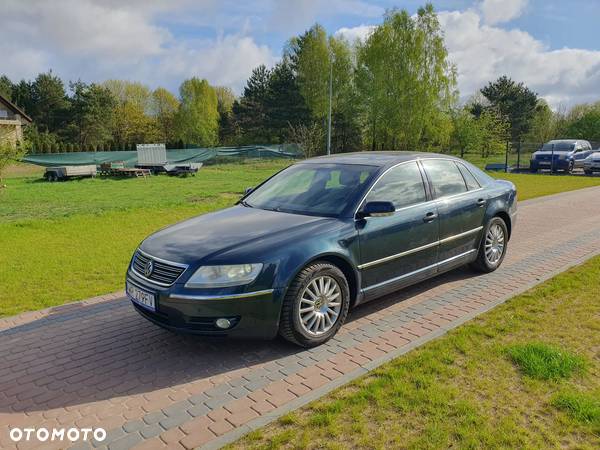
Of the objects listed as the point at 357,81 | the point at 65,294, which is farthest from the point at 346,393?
the point at 357,81

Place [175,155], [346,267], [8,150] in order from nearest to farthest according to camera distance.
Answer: [346,267], [8,150], [175,155]

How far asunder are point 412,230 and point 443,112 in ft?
120

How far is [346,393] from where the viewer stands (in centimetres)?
321

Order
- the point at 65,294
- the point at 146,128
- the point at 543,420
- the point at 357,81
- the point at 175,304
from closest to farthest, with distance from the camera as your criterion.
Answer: the point at 543,420, the point at 175,304, the point at 65,294, the point at 357,81, the point at 146,128

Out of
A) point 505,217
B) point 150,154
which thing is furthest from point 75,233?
point 150,154

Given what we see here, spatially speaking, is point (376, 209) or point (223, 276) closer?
point (223, 276)

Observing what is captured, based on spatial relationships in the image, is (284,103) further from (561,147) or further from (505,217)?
(505,217)

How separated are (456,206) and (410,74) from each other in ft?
119

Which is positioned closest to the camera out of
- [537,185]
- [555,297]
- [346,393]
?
[346,393]

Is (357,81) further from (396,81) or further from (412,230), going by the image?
(412,230)

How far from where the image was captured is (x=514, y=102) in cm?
5428

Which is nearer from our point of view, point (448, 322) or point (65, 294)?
point (448, 322)

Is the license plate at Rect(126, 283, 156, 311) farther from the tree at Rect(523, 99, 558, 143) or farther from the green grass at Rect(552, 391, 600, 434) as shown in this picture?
the tree at Rect(523, 99, 558, 143)

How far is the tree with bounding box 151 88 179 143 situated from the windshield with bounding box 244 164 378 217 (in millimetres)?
58922
